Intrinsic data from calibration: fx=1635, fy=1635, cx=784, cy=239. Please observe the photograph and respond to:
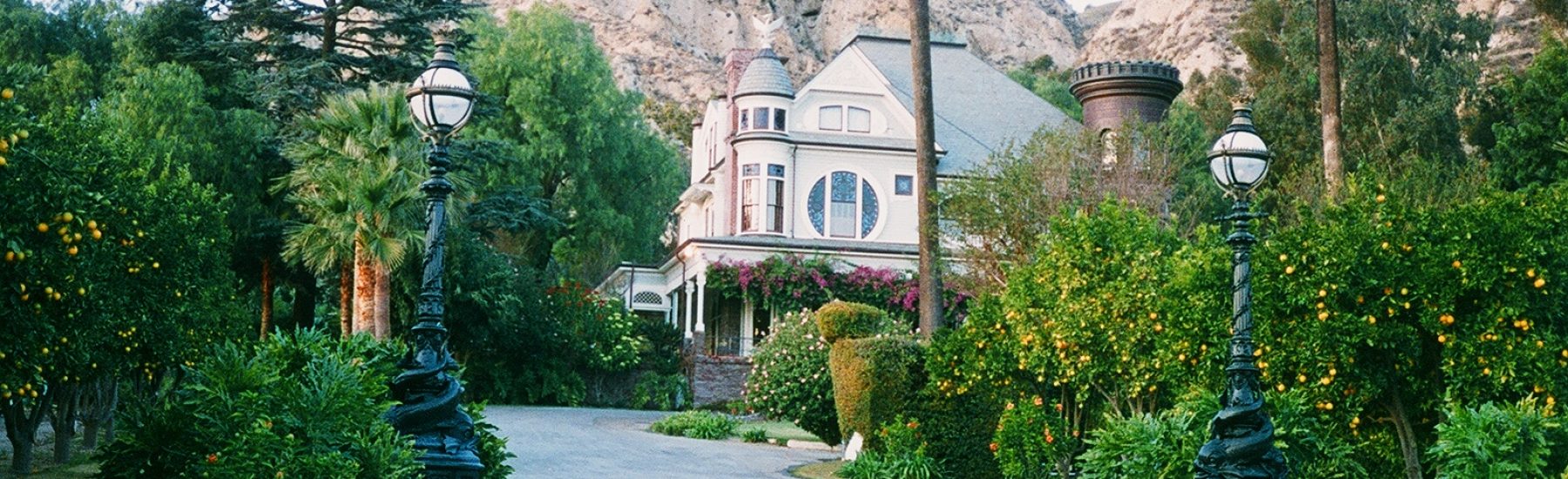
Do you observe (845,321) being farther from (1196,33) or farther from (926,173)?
(1196,33)

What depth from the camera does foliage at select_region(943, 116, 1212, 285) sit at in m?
33.0

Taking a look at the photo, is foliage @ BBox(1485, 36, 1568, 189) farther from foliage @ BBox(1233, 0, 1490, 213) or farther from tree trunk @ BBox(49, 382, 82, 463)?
tree trunk @ BBox(49, 382, 82, 463)

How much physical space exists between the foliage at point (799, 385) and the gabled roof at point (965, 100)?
1869 cm

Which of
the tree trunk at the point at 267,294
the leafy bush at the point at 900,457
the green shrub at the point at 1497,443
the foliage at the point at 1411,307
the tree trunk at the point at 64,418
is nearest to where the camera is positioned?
the green shrub at the point at 1497,443

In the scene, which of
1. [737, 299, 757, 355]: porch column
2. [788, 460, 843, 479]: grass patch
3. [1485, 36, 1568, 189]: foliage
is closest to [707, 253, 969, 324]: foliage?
[737, 299, 757, 355]: porch column

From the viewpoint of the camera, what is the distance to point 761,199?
45969mm

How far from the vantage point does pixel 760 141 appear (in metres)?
45.8

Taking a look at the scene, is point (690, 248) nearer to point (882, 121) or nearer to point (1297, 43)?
point (882, 121)

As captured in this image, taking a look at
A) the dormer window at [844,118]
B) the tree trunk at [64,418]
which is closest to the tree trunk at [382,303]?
the tree trunk at [64,418]

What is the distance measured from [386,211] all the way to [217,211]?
4045 mm

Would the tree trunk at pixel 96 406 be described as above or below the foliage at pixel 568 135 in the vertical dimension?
below

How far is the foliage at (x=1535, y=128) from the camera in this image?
4034 centimetres

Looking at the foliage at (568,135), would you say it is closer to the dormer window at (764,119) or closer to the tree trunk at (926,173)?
the dormer window at (764,119)

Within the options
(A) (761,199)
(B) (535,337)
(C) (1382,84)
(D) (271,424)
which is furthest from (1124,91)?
(D) (271,424)
